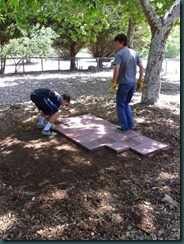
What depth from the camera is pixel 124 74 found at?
4.45m

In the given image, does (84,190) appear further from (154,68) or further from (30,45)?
(30,45)

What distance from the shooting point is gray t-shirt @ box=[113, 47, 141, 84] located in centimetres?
433

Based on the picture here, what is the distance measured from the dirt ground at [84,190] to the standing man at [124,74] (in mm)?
516

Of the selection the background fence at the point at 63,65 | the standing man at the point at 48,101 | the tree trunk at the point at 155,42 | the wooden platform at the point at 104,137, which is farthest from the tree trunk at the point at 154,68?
the background fence at the point at 63,65

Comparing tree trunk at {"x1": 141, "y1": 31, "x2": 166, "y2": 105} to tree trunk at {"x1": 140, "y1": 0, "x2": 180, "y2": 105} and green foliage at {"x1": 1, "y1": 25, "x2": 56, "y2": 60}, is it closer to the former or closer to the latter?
tree trunk at {"x1": 140, "y1": 0, "x2": 180, "y2": 105}

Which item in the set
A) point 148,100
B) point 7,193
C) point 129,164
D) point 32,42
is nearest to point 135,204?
point 129,164

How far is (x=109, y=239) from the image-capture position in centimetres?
238

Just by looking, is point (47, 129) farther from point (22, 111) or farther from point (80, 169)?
point (22, 111)

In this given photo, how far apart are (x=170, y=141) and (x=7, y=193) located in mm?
2701

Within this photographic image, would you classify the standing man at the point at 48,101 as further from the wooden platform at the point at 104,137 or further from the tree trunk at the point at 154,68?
the tree trunk at the point at 154,68

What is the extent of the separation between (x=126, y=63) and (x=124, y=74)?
18cm

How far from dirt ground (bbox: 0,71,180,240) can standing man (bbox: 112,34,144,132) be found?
52cm

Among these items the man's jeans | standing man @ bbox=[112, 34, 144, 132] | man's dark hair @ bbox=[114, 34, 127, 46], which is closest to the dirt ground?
the man's jeans

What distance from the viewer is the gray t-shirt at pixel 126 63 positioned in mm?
4328
